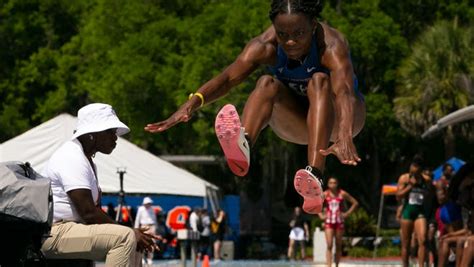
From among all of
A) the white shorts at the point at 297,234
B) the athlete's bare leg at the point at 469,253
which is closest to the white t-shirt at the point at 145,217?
the white shorts at the point at 297,234

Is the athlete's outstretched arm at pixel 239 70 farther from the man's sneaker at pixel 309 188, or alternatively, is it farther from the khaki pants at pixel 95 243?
the khaki pants at pixel 95 243

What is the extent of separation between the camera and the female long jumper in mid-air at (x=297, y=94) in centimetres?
923

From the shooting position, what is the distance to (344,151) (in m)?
8.46

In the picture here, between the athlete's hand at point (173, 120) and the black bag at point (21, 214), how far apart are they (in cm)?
138

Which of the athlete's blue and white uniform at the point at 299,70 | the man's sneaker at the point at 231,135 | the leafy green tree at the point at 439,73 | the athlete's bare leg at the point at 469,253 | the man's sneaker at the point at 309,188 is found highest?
the leafy green tree at the point at 439,73

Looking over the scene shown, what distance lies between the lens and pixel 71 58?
161 ft

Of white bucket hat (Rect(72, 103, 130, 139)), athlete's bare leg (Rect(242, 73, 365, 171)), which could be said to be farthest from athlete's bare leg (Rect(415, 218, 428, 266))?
white bucket hat (Rect(72, 103, 130, 139))

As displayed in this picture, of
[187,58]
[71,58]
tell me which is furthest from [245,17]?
[71,58]

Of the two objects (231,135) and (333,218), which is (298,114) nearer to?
(231,135)

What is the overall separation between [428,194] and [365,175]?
2628 centimetres

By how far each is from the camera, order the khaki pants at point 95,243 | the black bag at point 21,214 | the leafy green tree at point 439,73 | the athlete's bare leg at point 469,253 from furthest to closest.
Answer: the leafy green tree at point 439,73, the athlete's bare leg at point 469,253, the khaki pants at point 95,243, the black bag at point 21,214

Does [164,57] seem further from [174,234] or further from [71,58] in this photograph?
[174,234]

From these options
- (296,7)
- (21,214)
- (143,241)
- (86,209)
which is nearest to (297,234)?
(296,7)

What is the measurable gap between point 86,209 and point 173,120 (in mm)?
1080
